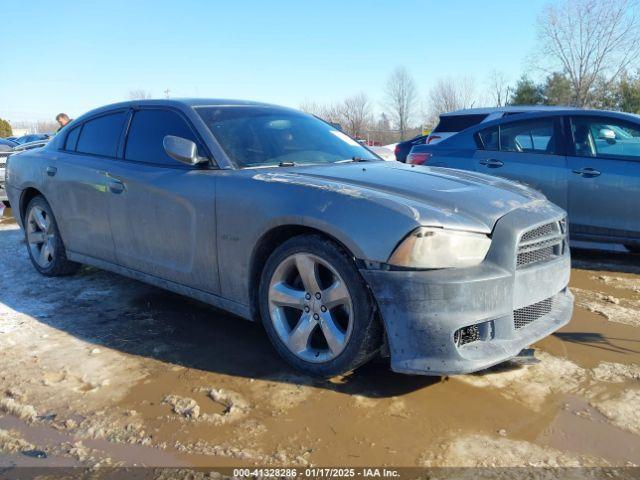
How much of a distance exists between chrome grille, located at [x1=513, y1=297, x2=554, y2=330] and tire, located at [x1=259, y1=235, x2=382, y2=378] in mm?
721

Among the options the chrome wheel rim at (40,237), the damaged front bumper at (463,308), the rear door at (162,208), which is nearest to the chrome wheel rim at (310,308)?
the damaged front bumper at (463,308)

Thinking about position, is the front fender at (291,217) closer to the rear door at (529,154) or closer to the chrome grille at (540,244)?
the chrome grille at (540,244)

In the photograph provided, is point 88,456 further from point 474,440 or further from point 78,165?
point 78,165

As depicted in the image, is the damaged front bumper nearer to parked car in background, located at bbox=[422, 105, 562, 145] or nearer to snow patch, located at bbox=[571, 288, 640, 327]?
snow patch, located at bbox=[571, 288, 640, 327]

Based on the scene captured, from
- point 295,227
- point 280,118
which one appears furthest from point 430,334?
point 280,118

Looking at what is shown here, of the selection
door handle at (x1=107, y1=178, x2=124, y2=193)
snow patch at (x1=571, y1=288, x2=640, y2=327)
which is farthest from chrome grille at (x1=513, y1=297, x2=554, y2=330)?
door handle at (x1=107, y1=178, x2=124, y2=193)

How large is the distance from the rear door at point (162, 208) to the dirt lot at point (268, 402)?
1.53ft

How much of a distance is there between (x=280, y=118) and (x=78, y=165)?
1.73m

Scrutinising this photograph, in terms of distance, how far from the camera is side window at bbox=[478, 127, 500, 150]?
5926 millimetres

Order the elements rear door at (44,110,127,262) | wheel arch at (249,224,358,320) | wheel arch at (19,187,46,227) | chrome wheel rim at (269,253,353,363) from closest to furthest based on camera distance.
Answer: chrome wheel rim at (269,253,353,363) < wheel arch at (249,224,358,320) < rear door at (44,110,127,262) < wheel arch at (19,187,46,227)

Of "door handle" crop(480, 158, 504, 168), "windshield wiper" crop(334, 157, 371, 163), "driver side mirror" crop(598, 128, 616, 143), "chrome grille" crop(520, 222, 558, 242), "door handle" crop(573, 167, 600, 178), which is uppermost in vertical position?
"driver side mirror" crop(598, 128, 616, 143)

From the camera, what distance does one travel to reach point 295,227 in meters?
3.05

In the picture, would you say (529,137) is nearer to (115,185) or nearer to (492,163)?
(492,163)

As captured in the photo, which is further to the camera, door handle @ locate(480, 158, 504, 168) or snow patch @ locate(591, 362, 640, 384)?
door handle @ locate(480, 158, 504, 168)
